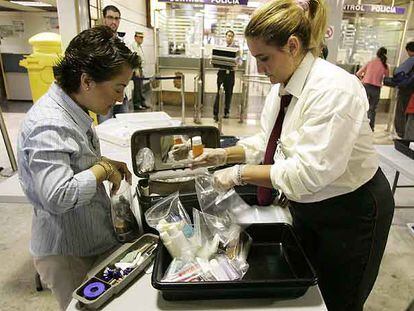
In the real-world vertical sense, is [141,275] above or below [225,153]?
below

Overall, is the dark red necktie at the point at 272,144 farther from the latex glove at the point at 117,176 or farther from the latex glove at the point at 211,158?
the latex glove at the point at 117,176

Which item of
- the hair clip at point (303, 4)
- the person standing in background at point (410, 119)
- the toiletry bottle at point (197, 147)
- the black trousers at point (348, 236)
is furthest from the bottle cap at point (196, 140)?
the person standing in background at point (410, 119)

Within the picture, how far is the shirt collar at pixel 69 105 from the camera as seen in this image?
0.93m

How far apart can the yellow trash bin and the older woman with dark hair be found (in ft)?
9.38

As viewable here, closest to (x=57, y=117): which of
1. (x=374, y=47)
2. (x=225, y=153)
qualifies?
(x=225, y=153)

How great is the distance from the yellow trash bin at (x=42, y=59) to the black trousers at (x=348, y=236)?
3.32 meters

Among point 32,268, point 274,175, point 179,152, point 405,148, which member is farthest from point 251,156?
point 32,268

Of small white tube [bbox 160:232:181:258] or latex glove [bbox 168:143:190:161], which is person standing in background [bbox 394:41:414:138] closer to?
latex glove [bbox 168:143:190:161]

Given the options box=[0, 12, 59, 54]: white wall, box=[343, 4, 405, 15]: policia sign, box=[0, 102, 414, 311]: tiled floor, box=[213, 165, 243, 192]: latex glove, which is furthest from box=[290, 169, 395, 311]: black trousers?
box=[0, 12, 59, 54]: white wall

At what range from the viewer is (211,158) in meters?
1.31

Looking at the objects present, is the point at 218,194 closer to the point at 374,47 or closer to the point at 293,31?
the point at 293,31

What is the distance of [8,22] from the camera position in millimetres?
6520

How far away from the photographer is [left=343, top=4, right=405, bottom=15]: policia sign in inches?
253

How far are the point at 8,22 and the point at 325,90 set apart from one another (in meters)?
7.55
